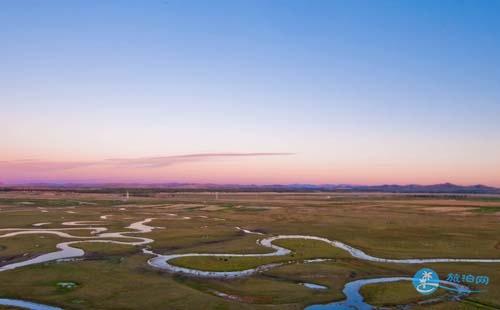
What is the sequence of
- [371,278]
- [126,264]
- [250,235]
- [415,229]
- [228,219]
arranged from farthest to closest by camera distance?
[228,219], [415,229], [250,235], [126,264], [371,278]

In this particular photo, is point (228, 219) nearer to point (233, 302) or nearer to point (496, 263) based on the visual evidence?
point (496, 263)

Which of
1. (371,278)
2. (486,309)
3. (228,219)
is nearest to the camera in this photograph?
(486,309)

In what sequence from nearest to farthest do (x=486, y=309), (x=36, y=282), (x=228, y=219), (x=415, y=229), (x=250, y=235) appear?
1. (x=486, y=309)
2. (x=36, y=282)
3. (x=250, y=235)
4. (x=415, y=229)
5. (x=228, y=219)

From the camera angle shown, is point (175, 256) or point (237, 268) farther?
point (175, 256)

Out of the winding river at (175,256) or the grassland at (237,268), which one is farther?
the winding river at (175,256)

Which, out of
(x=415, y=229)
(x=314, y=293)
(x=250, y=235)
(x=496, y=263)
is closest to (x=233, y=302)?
(x=314, y=293)

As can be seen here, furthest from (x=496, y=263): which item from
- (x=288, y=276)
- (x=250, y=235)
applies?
(x=250, y=235)

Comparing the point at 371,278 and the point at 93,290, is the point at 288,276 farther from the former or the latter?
the point at 93,290

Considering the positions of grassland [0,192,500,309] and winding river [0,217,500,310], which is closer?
grassland [0,192,500,309]

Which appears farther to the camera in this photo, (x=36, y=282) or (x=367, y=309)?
(x=36, y=282)
